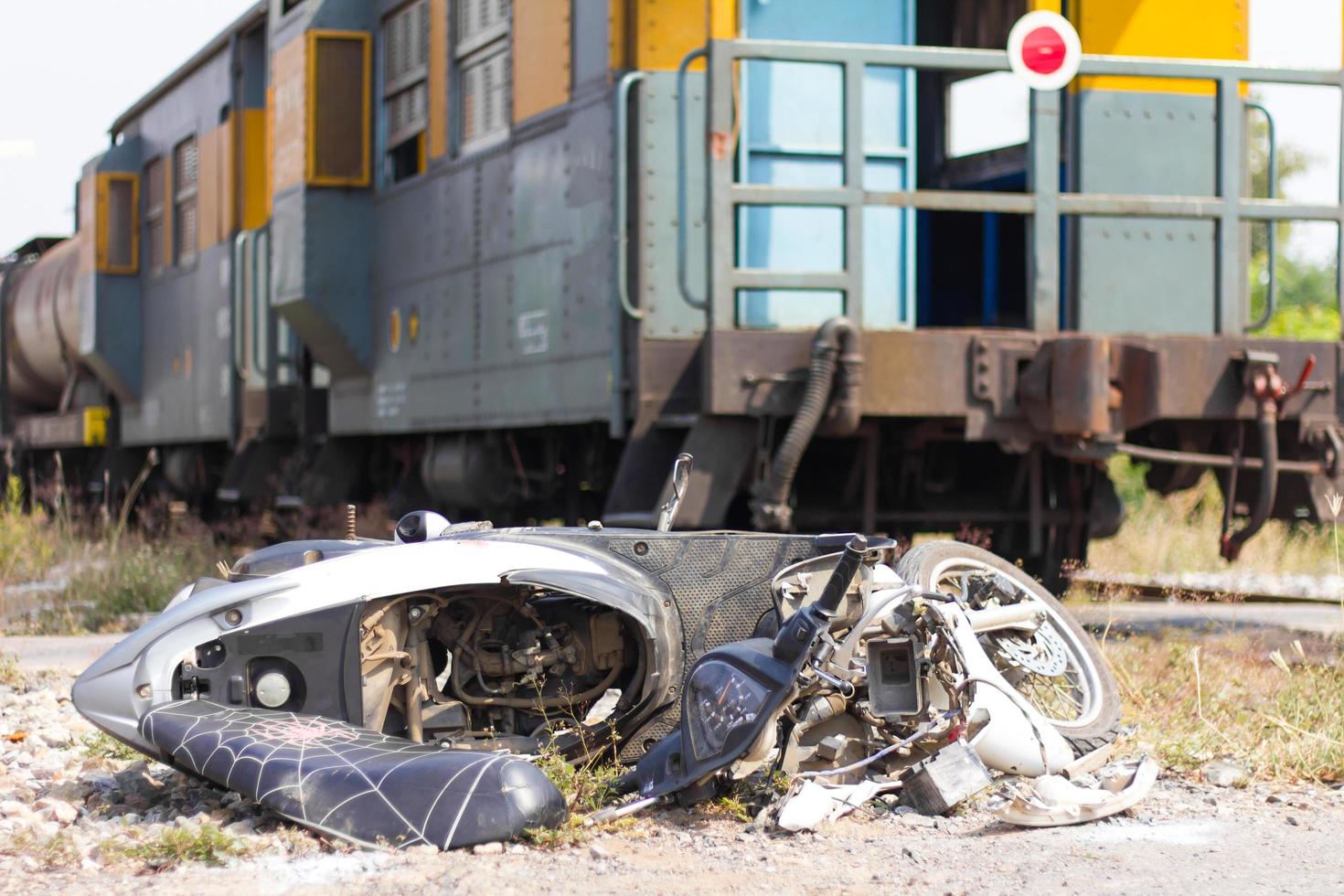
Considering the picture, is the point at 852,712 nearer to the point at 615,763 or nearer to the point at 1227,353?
the point at 615,763

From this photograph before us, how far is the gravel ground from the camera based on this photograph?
3314 mm

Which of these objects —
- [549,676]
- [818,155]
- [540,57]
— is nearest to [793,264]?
[818,155]

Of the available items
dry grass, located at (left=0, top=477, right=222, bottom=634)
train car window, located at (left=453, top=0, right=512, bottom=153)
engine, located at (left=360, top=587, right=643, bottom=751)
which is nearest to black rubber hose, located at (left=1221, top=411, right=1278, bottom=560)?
engine, located at (left=360, top=587, right=643, bottom=751)

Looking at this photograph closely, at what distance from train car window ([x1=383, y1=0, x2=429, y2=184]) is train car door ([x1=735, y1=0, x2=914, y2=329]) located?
276cm

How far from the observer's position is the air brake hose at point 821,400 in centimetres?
655

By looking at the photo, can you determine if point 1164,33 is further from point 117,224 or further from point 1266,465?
point 117,224

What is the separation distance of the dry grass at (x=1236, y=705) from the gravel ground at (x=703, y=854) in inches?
14.5

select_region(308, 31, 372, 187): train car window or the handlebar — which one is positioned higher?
select_region(308, 31, 372, 187): train car window

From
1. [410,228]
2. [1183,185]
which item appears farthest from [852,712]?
[410,228]

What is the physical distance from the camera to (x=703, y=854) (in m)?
3.60

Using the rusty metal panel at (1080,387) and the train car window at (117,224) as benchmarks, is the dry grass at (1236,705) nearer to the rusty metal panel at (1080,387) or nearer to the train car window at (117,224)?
the rusty metal panel at (1080,387)

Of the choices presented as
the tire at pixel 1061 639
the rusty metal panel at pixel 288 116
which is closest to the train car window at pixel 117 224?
the rusty metal panel at pixel 288 116

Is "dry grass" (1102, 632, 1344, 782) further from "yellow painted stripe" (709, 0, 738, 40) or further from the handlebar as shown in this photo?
"yellow painted stripe" (709, 0, 738, 40)

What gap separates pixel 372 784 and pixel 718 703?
826mm
